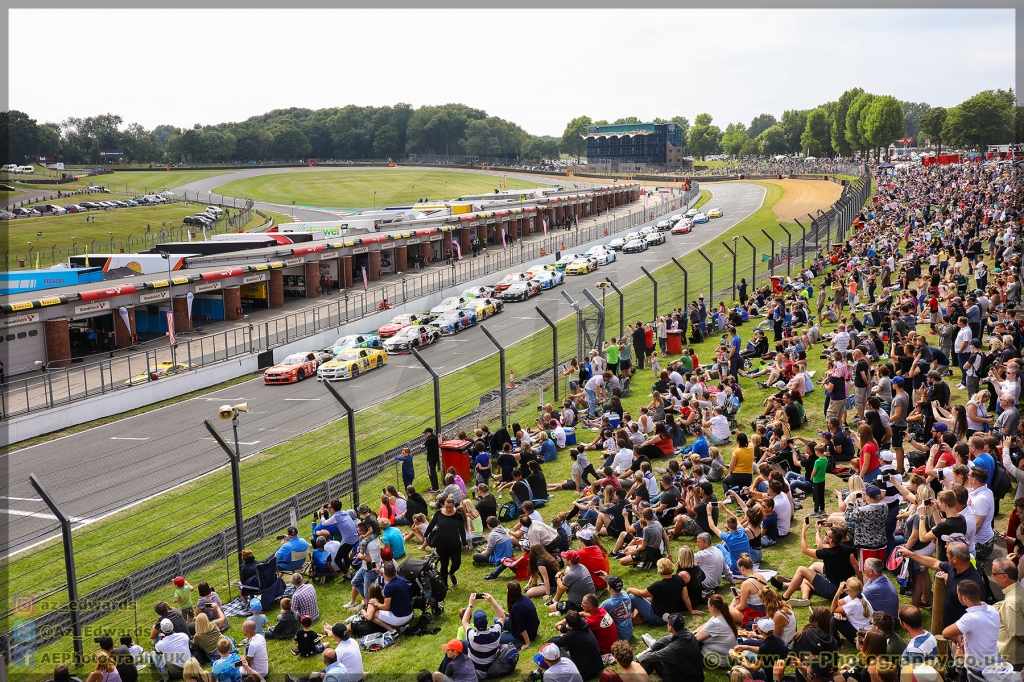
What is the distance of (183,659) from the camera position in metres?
10.0

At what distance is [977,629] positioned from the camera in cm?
728

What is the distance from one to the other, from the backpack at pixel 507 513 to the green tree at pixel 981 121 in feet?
420

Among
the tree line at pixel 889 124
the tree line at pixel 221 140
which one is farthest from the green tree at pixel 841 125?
the tree line at pixel 221 140

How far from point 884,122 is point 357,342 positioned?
120 m

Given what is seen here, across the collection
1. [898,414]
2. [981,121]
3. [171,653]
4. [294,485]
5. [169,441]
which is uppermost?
[981,121]

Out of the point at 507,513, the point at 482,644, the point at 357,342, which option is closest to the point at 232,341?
the point at 357,342

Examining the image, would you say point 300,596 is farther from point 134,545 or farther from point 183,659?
point 134,545

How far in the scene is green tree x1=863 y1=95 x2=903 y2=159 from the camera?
130250 millimetres

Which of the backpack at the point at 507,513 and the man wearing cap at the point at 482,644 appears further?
the backpack at the point at 507,513

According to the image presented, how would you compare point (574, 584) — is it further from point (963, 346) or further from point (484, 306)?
point (484, 306)

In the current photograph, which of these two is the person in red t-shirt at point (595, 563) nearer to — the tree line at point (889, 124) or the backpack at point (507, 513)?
the backpack at point (507, 513)

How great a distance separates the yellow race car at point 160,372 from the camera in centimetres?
2970

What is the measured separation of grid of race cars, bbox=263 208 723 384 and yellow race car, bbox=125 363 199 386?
9.44 ft

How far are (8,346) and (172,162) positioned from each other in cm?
16038
